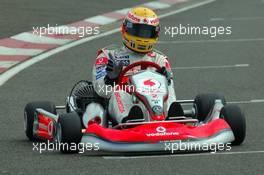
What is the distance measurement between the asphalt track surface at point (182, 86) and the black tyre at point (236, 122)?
10 cm

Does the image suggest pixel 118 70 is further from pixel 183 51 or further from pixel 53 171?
pixel 183 51

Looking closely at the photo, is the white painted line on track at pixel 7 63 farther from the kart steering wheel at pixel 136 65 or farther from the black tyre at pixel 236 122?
the black tyre at pixel 236 122

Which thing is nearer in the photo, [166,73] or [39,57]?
[166,73]

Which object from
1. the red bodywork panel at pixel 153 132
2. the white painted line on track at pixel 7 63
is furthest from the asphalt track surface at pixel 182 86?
the white painted line on track at pixel 7 63

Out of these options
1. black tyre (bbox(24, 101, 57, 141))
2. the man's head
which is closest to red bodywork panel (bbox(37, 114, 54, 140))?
black tyre (bbox(24, 101, 57, 141))

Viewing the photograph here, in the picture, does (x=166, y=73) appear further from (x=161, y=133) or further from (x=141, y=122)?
(x=161, y=133)

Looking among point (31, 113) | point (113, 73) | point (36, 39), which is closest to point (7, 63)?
point (36, 39)

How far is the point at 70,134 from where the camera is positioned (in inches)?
409

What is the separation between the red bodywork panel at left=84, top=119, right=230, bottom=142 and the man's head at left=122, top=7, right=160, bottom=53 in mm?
1485

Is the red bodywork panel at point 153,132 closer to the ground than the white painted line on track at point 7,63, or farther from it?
closer to the ground

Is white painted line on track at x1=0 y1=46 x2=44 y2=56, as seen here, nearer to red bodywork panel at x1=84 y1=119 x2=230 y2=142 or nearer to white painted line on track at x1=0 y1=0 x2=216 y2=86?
white painted line on track at x1=0 y1=0 x2=216 y2=86

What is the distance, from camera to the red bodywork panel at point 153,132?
1019 cm

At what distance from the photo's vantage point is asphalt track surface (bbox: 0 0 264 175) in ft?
31.4

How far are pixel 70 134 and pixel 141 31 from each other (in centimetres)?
183
